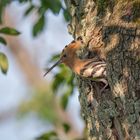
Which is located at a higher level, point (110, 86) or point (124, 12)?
point (124, 12)

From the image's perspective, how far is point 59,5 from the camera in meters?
5.05

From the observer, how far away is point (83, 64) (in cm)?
440

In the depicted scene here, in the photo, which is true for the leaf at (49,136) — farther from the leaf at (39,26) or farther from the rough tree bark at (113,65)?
the rough tree bark at (113,65)

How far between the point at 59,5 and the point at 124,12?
996 millimetres

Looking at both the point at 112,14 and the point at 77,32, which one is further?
the point at 77,32

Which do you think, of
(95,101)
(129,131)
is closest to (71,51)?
(95,101)

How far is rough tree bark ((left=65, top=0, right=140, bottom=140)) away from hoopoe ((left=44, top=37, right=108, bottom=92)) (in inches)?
1.9

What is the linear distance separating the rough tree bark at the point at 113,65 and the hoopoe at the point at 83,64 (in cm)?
5

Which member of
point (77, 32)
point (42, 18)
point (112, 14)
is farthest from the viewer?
point (42, 18)

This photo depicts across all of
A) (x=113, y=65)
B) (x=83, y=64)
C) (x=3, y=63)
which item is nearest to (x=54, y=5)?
(x=3, y=63)

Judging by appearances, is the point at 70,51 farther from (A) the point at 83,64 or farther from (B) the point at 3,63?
(B) the point at 3,63

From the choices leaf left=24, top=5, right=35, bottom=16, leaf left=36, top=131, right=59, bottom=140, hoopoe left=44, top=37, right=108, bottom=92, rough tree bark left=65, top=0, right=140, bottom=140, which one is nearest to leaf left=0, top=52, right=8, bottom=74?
hoopoe left=44, top=37, right=108, bottom=92

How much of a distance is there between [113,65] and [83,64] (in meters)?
0.36

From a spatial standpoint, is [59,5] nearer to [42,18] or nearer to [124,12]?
[42,18]
